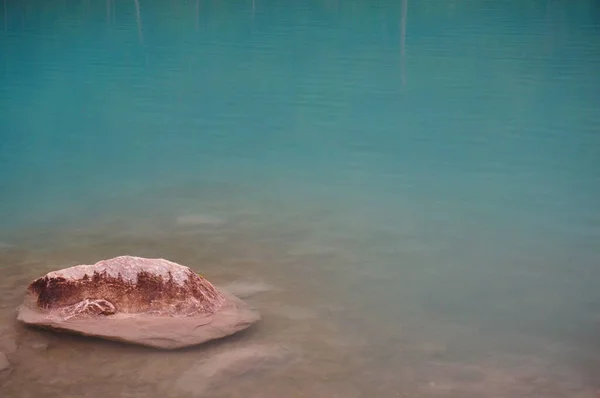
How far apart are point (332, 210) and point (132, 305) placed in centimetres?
448

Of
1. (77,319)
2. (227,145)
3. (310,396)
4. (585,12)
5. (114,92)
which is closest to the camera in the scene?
(310,396)

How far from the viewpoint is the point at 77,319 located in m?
6.47

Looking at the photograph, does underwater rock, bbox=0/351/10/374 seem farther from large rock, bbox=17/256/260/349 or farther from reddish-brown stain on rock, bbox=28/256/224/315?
reddish-brown stain on rock, bbox=28/256/224/315

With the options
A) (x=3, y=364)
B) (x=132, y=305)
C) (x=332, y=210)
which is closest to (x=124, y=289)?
(x=132, y=305)

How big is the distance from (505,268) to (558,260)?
2.16 feet

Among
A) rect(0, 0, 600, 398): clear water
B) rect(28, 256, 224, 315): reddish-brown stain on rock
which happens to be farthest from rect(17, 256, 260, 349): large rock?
rect(0, 0, 600, 398): clear water

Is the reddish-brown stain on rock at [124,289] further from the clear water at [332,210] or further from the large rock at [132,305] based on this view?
the clear water at [332,210]

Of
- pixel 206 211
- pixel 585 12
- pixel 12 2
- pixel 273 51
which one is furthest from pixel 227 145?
pixel 12 2

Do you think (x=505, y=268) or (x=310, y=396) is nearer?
(x=310, y=396)

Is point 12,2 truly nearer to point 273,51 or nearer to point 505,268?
point 273,51

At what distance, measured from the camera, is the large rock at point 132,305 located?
6.40m

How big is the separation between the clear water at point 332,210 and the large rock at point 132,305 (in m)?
0.14

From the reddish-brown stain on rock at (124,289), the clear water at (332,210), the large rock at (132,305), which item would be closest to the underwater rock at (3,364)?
the clear water at (332,210)

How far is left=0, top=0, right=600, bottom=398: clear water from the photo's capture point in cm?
627
